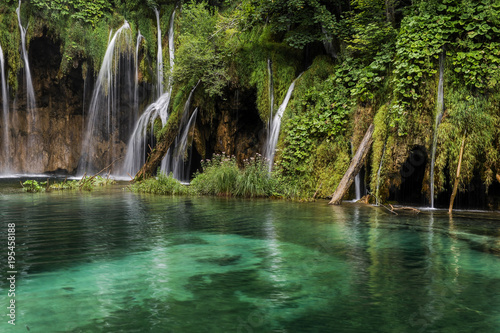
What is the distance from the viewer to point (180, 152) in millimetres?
18188

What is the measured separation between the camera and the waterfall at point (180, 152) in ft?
57.1

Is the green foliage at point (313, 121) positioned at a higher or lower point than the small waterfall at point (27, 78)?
lower

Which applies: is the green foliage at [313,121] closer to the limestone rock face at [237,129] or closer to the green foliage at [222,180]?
the green foliage at [222,180]

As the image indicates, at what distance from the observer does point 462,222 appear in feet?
26.8

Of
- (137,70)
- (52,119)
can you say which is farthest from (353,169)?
(52,119)

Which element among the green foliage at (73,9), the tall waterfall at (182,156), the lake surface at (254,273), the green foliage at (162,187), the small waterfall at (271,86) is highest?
the green foliage at (73,9)

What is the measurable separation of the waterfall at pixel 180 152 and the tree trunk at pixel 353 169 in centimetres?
788

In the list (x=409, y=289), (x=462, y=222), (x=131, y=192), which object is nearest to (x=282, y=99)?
(x=131, y=192)

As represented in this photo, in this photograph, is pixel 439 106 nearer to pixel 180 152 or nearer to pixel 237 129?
pixel 237 129

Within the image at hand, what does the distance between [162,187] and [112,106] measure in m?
11.0

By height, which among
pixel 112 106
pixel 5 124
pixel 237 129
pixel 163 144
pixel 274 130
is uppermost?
pixel 112 106

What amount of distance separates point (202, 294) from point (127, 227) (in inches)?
157

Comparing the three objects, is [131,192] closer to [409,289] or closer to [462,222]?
[462,222]

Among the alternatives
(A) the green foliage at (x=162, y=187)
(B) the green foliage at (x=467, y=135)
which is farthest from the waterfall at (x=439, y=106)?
(A) the green foliage at (x=162, y=187)
